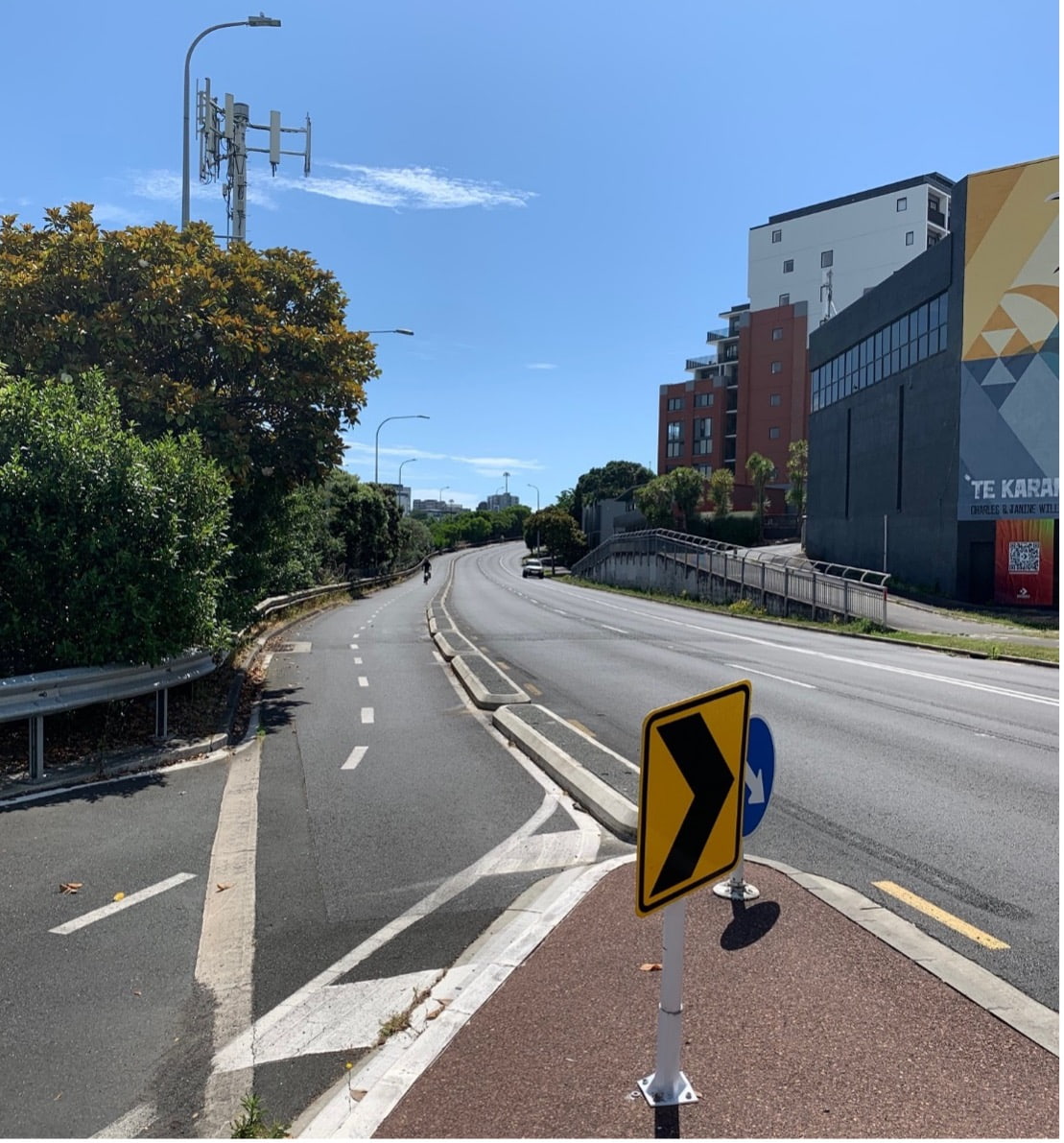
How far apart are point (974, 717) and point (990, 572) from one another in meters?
28.1

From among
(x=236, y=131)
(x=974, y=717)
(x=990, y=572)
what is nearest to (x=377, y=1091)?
(x=974, y=717)

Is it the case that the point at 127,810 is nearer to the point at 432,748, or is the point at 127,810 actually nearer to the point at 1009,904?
the point at 432,748

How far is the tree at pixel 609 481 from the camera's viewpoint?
417 ft

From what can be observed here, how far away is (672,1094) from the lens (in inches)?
131

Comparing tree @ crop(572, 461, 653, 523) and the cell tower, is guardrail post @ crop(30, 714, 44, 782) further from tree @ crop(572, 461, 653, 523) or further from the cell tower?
tree @ crop(572, 461, 653, 523)

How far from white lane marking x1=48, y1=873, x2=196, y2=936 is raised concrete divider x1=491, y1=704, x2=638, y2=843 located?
3.18m

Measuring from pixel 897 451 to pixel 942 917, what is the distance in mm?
41944

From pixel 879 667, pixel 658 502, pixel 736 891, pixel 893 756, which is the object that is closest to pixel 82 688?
pixel 736 891

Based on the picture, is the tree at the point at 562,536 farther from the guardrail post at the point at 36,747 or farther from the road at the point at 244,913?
the guardrail post at the point at 36,747

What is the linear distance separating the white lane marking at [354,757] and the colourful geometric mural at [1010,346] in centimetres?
3265

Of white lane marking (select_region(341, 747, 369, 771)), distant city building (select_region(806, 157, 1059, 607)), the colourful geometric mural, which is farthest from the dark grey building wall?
white lane marking (select_region(341, 747, 369, 771))

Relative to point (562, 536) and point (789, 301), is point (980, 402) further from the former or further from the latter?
point (562, 536)

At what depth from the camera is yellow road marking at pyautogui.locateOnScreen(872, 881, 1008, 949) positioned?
500 centimetres

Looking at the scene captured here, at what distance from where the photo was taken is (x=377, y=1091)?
138 inches
